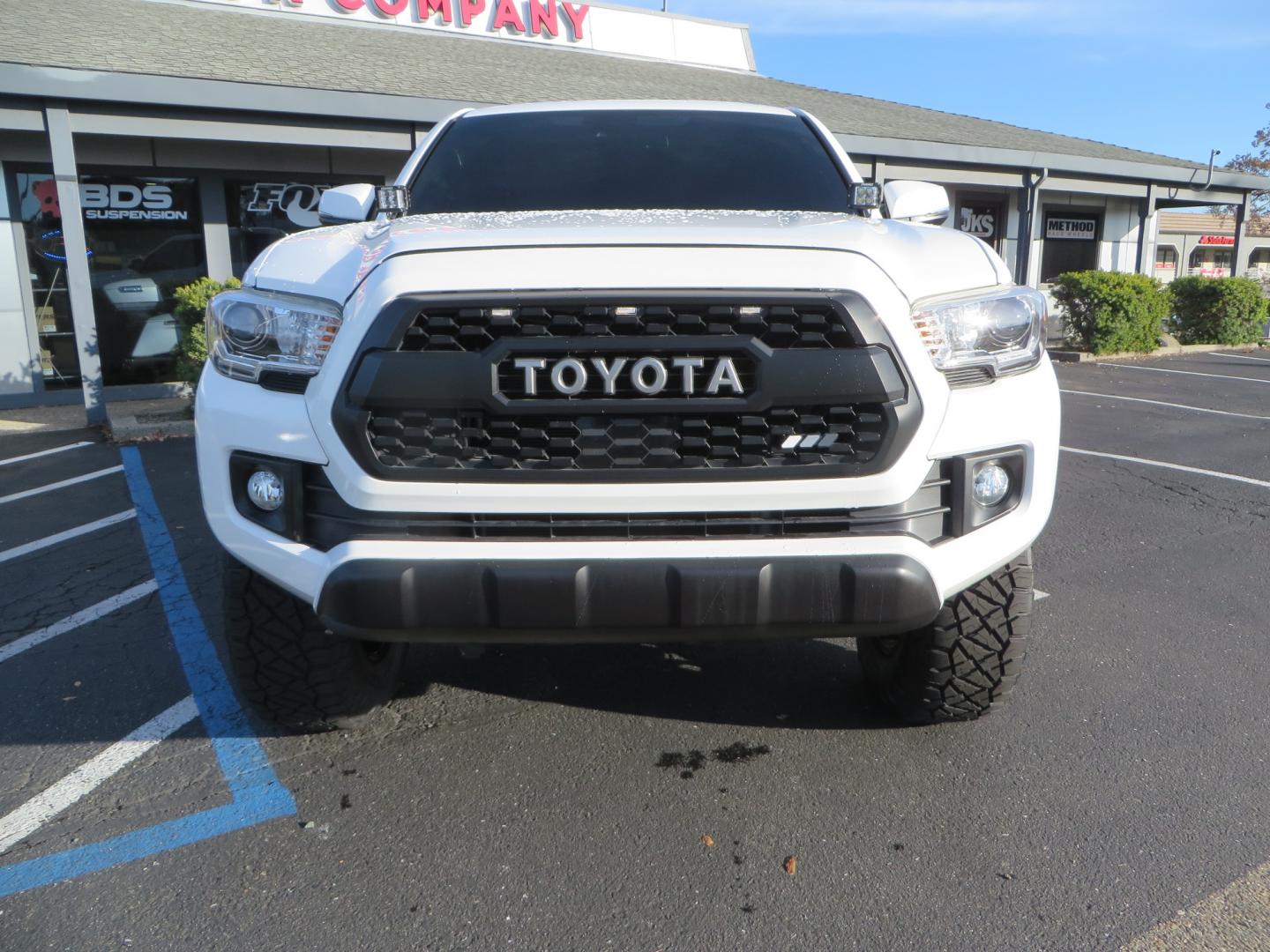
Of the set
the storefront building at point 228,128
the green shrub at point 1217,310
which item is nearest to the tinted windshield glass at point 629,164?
the storefront building at point 228,128

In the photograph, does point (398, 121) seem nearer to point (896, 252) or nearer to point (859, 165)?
point (859, 165)

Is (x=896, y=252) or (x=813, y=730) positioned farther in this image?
(x=813, y=730)

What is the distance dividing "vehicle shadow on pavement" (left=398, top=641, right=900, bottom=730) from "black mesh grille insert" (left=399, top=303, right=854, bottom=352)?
118 centimetres

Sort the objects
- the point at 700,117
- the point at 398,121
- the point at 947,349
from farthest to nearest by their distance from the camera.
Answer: the point at 398,121 < the point at 700,117 < the point at 947,349

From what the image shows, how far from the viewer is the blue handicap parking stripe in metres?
2.29

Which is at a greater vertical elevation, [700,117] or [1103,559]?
[700,117]

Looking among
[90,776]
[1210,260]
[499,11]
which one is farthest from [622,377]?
[1210,260]

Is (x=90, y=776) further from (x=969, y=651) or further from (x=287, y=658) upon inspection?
(x=969, y=651)

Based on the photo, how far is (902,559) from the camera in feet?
7.05

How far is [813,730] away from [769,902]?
2.75ft

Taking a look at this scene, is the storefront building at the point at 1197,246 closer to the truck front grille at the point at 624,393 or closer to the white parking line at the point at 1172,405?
the white parking line at the point at 1172,405

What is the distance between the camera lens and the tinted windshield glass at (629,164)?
3.29 m

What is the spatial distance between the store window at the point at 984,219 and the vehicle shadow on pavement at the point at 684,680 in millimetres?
16394

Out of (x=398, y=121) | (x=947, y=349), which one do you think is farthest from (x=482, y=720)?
(x=398, y=121)
